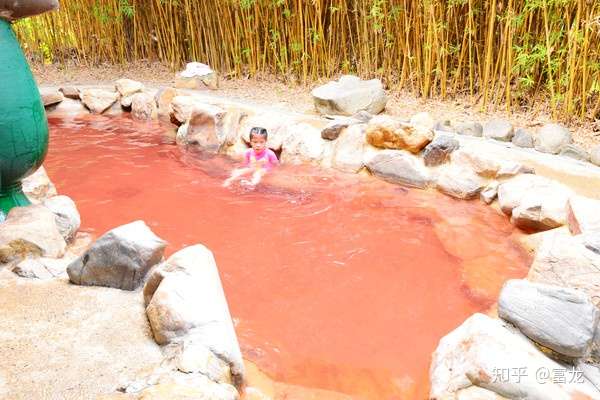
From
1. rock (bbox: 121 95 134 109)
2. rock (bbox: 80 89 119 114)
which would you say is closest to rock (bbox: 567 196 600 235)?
rock (bbox: 121 95 134 109)

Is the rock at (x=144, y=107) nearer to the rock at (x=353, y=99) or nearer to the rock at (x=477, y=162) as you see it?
the rock at (x=353, y=99)

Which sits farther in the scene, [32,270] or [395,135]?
[395,135]

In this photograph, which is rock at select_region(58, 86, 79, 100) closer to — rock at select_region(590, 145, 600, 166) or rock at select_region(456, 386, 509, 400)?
rock at select_region(590, 145, 600, 166)

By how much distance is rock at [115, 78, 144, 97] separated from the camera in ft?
20.2

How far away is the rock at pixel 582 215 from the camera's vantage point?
8.17 ft

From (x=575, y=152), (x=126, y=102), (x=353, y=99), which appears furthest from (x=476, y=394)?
(x=126, y=102)

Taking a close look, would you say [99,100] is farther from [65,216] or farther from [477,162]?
[477,162]

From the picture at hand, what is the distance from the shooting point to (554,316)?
6.22ft

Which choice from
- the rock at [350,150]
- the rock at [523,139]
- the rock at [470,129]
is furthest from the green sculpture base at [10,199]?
the rock at [523,139]

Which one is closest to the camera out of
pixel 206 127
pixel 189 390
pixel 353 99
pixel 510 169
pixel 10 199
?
pixel 189 390

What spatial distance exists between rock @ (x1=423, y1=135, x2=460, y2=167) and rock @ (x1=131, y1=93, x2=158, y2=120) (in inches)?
131

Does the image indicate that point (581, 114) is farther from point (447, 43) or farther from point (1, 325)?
point (1, 325)

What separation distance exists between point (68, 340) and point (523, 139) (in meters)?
3.29

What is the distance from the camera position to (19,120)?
7.66ft
